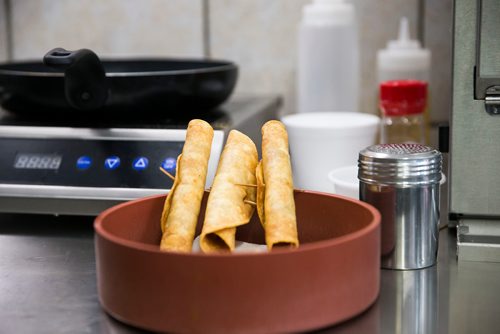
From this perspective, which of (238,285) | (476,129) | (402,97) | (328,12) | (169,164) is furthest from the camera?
(328,12)

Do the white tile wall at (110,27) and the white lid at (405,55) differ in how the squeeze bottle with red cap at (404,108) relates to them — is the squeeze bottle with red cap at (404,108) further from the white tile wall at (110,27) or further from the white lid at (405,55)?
the white tile wall at (110,27)

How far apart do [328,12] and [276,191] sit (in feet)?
2.14

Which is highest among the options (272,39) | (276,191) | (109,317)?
(272,39)

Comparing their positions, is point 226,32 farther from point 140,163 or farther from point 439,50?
point 140,163

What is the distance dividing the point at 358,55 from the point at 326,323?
0.86 m

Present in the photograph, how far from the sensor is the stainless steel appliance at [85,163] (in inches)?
39.9

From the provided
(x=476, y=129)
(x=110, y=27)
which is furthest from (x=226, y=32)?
(x=476, y=129)

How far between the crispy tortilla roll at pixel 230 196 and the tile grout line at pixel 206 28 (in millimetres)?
712

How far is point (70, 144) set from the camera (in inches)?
41.9

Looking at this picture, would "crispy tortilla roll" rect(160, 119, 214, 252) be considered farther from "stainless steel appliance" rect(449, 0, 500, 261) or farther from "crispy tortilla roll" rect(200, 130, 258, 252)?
"stainless steel appliance" rect(449, 0, 500, 261)

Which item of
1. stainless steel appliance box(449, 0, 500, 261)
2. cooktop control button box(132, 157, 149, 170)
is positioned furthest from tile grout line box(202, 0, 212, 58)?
stainless steel appliance box(449, 0, 500, 261)

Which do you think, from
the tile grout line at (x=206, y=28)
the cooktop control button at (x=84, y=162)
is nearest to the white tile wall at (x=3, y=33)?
the tile grout line at (x=206, y=28)

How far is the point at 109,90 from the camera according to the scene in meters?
1.07

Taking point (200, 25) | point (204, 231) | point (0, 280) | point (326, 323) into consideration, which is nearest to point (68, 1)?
point (200, 25)
